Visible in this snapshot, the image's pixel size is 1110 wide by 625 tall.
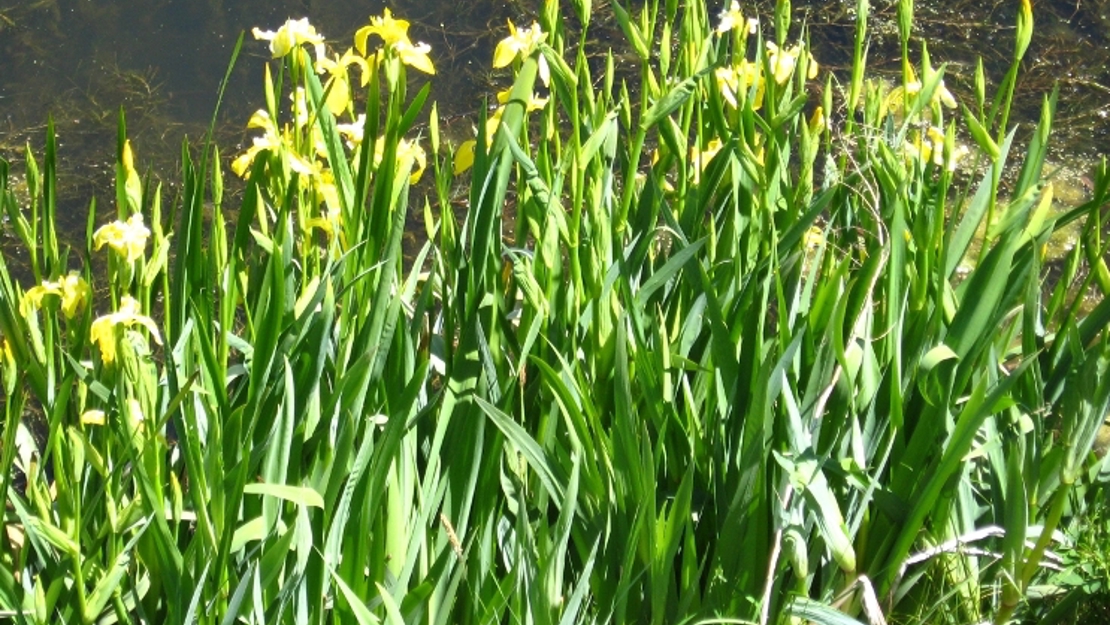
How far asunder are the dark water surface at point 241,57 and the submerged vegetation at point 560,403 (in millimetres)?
1690

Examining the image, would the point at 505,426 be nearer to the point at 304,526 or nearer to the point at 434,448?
the point at 434,448

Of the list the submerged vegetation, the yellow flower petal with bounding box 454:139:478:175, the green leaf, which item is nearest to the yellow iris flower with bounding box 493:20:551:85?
the submerged vegetation

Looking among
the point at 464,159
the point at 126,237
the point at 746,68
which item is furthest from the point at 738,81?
the point at 126,237

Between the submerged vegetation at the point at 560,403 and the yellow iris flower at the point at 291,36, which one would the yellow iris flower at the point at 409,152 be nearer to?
the submerged vegetation at the point at 560,403

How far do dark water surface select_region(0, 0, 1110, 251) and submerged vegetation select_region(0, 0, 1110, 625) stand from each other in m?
1.69

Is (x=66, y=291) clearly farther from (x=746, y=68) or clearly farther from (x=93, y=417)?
(x=746, y=68)

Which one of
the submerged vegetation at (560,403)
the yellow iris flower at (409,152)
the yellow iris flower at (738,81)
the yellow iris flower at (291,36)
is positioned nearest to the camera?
the submerged vegetation at (560,403)

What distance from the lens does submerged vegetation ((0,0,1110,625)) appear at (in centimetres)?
139

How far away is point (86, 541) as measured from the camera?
151 cm

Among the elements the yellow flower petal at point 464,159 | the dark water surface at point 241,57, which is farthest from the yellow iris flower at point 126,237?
the dark water surface at point 241,57

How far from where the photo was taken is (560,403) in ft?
4.76

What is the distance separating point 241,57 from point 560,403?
2.43m

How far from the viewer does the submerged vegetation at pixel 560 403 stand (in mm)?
1389

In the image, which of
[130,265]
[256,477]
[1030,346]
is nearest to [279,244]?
[130,265]
